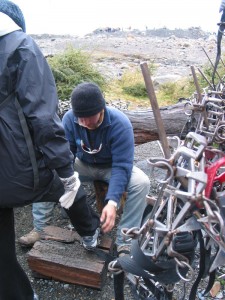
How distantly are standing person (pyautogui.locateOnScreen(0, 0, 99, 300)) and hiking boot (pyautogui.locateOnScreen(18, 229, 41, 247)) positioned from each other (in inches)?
28.1

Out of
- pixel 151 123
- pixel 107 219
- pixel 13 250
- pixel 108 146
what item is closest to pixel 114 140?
pixel 108 146

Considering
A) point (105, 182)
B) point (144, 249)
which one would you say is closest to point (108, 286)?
point (105, 182)

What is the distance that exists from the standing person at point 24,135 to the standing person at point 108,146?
1.65 ft

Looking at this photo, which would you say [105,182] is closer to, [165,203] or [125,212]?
[125,212]

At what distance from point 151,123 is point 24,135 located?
7.31 ft

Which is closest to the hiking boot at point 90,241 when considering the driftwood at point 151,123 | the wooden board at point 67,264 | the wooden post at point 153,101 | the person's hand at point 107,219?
the wooden board at point 67,264

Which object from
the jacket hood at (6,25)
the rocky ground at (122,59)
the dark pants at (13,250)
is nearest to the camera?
the jacket hood at (6,25)

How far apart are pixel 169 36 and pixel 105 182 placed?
2465cm

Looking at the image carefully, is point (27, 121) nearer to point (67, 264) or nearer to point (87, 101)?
point (87, 101)

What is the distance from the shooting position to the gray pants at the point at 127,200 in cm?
273

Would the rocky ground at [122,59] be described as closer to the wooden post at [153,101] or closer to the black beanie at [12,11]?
the wooden post at [153,101]

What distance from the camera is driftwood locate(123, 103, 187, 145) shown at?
3896mm

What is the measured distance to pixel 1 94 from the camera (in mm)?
1729

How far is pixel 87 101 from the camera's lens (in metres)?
2.41
